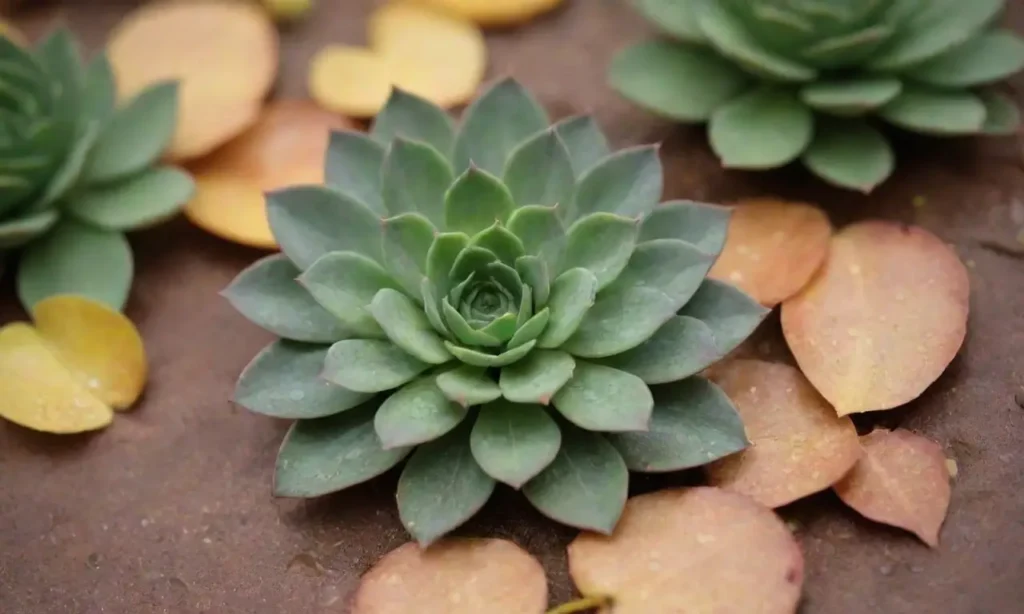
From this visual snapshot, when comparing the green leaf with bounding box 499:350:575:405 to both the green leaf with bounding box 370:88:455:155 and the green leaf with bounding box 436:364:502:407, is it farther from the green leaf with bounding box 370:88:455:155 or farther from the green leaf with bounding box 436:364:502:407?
the green leaf with bounding box 370:88:455:155

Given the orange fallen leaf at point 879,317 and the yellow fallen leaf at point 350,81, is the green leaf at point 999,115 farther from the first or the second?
the yellow fallen leaf at point 350,81

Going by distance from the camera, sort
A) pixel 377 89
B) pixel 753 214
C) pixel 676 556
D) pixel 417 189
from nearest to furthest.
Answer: pixel 676 556 < pixel 417 189 < pixel 753 214 < pixel 377 89

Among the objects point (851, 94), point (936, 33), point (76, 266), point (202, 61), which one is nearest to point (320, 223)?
point (76, 266)

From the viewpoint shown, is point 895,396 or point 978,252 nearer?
point 895,396

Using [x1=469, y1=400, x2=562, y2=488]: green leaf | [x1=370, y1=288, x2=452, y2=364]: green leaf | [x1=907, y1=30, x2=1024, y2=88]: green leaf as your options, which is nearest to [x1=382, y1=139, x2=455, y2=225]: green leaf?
[x1=370, y1=288, x2=452, y2=364]: green leaf

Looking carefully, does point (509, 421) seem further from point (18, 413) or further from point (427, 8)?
point (427, 8)

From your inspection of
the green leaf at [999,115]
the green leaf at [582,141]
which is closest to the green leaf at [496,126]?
the green leaf at [582,141]

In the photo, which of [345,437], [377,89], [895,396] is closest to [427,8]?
[377,89]
